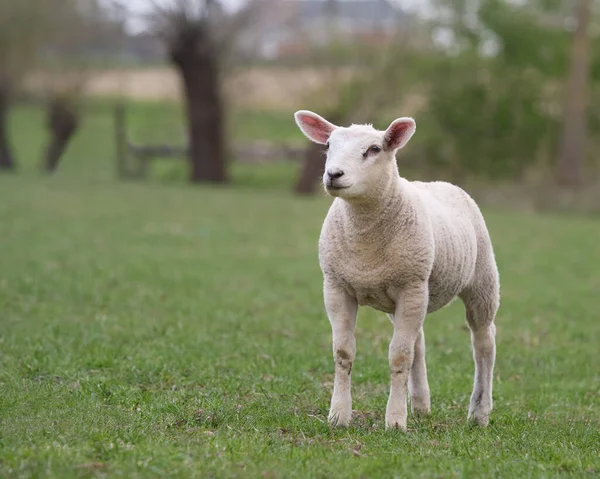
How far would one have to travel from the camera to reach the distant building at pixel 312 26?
32.5 meters

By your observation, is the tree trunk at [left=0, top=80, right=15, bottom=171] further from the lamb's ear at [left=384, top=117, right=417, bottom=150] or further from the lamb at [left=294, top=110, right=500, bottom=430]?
the lamb's ear at [left=384, top=117, right=417, bottom=150]

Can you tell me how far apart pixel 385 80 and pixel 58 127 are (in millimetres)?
15019

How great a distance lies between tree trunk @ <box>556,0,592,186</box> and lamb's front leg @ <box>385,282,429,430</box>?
2424 centimetres

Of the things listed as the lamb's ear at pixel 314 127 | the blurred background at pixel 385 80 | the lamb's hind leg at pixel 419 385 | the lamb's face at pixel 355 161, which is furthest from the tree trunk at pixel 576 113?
the lamb's face at pixel 355 161

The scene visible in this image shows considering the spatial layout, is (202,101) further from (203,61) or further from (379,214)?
(379,214)

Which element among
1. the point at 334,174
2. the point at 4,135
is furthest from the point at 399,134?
the point at 4,135

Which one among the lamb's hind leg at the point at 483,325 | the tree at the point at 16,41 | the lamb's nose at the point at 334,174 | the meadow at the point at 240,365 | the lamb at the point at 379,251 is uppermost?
the tree at the point at 16,41

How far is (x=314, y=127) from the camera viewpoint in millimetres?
6234

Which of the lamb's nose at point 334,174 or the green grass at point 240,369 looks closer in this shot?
the green grass at point 240,369

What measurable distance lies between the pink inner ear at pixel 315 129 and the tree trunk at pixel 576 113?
78.0 ft

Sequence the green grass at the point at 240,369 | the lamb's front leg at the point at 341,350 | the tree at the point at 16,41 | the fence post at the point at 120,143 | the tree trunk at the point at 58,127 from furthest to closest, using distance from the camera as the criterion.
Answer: the tree trunk at the point at 58,127
the tree at the point at 16,41
the fence post at the point at 120,143
the lamb's front leg at the point at 341,350
the green grass at the point at 240,369

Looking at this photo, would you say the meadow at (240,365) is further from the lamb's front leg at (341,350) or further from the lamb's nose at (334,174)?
the lamb's nose at (334,174)

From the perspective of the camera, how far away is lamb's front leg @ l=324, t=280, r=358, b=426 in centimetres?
588

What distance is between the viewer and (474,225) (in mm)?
6648
